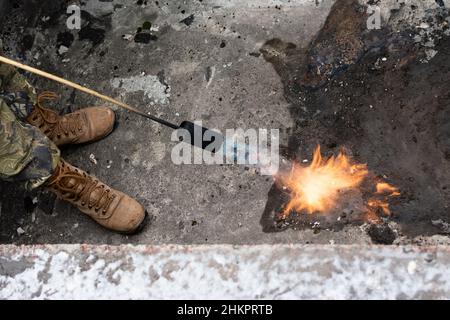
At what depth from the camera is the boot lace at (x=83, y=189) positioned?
8.34ft

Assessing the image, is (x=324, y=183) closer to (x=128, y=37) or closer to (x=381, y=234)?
(x=381, y=234)

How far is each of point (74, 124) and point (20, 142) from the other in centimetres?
59

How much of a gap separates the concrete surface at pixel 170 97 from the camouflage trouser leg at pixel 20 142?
0.46 m

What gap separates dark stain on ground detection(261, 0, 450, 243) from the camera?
249 centimetres

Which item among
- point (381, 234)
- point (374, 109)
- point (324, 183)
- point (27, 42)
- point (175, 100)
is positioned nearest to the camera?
point (381, 234)

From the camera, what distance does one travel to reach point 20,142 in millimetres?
2285

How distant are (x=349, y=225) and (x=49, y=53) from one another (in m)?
2.03

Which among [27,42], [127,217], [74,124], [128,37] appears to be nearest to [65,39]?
[27,42]

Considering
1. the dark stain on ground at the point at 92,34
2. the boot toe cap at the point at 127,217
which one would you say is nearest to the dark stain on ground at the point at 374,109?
the boot toe cap at the point at 127,217

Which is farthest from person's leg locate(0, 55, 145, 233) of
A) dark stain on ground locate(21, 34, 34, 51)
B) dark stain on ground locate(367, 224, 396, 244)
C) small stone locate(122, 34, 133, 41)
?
dark stain on ground locate(367, 224, 396, 244)

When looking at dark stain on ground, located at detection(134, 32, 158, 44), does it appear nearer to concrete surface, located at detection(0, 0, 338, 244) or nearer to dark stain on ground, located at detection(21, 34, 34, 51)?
concrete surface, located at detection(0, 0, 338, 244)

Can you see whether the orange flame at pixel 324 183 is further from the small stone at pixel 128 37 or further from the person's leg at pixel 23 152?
the small stone at pixel 128 37

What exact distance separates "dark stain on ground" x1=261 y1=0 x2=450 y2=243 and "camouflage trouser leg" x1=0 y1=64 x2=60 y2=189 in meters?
1.05

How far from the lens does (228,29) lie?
3.12m
